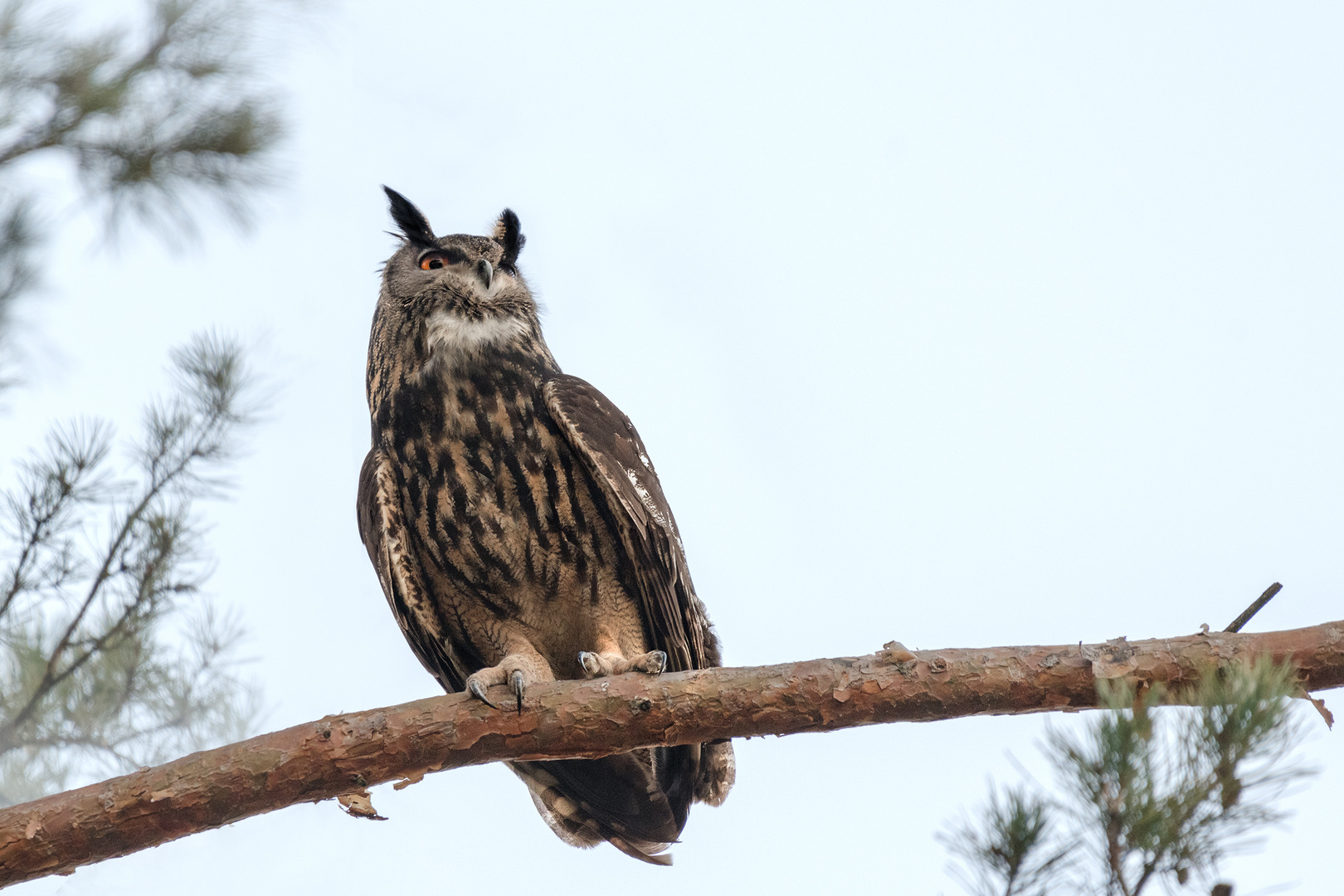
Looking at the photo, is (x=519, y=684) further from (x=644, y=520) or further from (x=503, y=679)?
(x=644, y=520)

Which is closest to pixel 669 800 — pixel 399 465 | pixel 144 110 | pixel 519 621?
pixel 519 621

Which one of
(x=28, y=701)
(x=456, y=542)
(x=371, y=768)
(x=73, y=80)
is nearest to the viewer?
(x=371, y=768)

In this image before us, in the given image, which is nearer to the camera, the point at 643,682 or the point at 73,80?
the point at 643,682

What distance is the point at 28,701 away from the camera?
2.90m

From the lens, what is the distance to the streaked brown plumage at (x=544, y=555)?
3.08 m

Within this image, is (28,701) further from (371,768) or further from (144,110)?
(144,110)

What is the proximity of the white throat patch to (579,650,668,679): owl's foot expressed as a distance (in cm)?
94

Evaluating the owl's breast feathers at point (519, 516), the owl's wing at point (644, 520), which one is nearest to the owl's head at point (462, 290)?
the owl's breast feathers at point (519, 516)

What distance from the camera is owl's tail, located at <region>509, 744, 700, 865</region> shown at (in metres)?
3.15

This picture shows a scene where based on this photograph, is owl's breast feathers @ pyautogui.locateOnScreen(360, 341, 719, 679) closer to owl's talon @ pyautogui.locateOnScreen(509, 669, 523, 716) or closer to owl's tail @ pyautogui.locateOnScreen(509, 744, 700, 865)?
owl's tail @ pyautogui.locateOnScreen(509, 744, 700, 865)

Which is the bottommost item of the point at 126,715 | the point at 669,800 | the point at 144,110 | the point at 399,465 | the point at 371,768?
the point at 669,800

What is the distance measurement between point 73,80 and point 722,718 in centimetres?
262

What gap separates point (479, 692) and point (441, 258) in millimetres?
1756

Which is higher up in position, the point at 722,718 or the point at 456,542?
the point at 456,542
